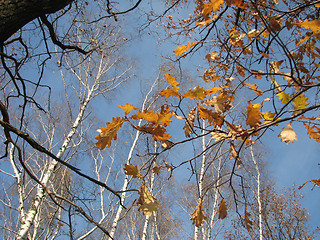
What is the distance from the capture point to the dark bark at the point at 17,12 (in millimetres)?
939

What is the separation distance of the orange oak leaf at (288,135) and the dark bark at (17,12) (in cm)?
108

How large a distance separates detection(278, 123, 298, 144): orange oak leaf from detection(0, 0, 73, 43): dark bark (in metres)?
1.08

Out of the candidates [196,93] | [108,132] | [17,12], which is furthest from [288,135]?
[17,12]

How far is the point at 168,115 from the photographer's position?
35.1 inches

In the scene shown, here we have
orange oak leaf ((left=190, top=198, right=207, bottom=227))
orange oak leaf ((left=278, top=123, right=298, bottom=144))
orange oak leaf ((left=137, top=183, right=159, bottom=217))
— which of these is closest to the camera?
orange oak leaf ((left=278, top=123, right=298, bottom=144))

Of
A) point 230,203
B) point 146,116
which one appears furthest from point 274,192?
point 146,116

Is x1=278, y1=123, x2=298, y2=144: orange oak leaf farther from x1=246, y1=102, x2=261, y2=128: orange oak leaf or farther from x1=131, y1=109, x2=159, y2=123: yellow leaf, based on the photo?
x1=131, y1=109, x2=159, y2=123: yellow leaf

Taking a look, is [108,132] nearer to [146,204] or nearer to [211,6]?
[146,204]

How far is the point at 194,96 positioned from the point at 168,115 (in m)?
0.15

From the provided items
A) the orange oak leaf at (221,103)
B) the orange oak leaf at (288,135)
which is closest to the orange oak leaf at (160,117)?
the orange oak leaf at (221,103)

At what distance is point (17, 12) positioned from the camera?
947 mm

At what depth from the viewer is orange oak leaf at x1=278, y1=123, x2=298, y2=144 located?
811 mm

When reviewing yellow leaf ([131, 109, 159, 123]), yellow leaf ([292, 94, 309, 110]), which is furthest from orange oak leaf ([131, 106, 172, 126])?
yellow leaf ([292, 94, 309, 110])

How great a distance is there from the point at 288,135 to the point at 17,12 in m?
1.17
